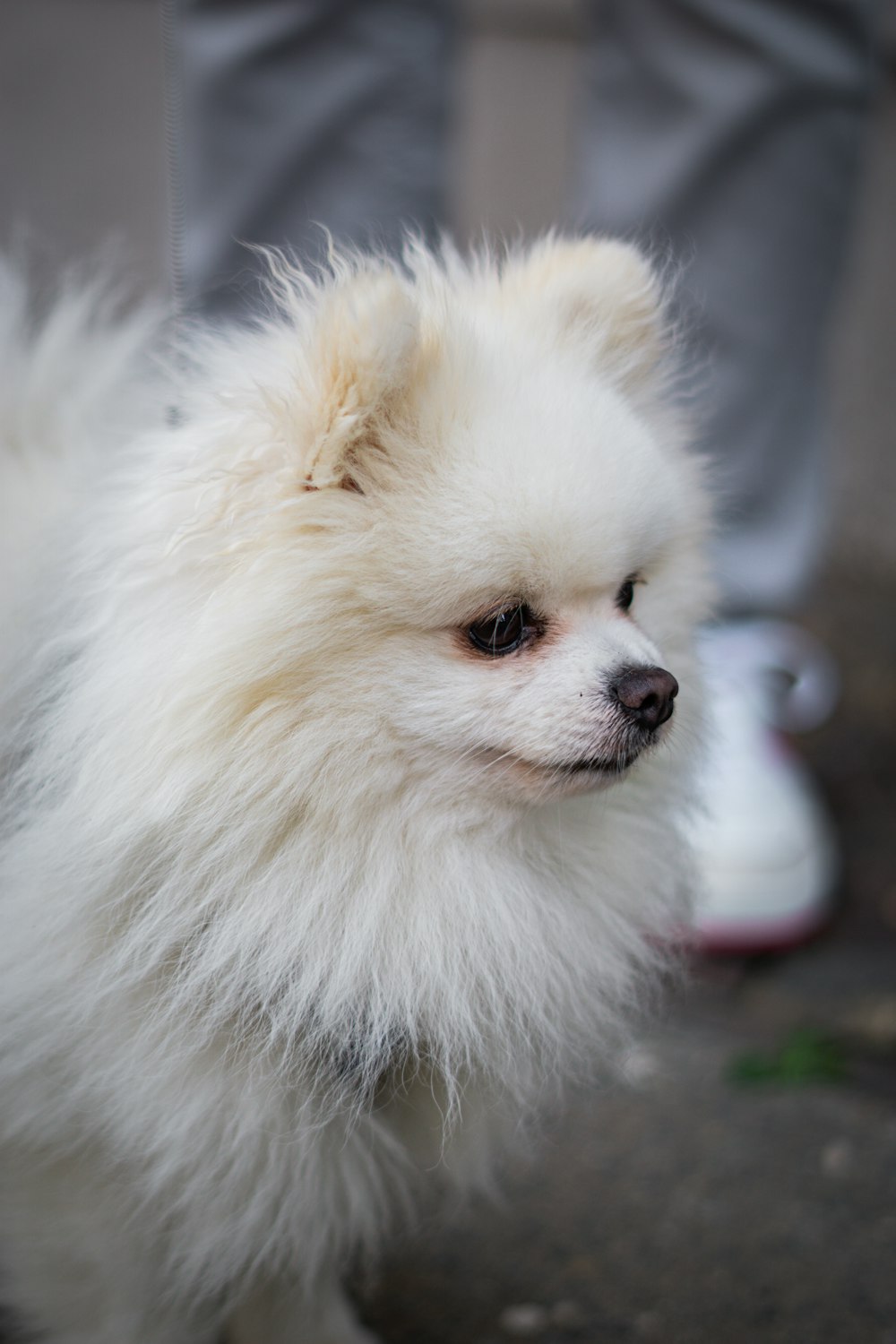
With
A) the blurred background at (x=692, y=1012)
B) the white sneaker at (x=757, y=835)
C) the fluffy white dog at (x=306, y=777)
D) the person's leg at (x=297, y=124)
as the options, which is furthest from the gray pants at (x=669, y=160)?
the fluffy white dog at (x=306, y=777)

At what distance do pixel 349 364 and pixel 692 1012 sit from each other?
1.63m

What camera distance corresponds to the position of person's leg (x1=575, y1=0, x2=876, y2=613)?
232 centimetres

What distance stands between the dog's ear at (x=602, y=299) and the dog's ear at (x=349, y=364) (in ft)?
1.05

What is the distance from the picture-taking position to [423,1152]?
1361 millimetres

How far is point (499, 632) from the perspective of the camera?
1208mm

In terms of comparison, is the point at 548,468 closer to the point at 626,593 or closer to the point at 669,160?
the point at 626,593

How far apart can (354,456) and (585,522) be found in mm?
256

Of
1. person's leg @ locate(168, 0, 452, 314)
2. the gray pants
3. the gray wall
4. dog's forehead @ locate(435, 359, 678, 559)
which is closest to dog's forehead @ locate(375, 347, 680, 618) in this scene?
dog's forehead @ locate(435, 359, 678, 559)

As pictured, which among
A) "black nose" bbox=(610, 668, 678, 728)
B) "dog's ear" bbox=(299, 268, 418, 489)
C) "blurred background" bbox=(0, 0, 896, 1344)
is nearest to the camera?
"dog's ear" bbox=(299, 268, 418, 489)

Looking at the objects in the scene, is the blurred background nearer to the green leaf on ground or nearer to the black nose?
the green leaf on ground

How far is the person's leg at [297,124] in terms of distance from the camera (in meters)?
2.05

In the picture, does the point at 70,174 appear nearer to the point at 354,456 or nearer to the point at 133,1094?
the point at 354,456

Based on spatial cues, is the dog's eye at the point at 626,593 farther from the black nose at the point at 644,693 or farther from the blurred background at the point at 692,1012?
the blurred background at the point at 692,1012

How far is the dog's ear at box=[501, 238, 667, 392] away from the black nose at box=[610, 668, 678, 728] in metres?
0.44
